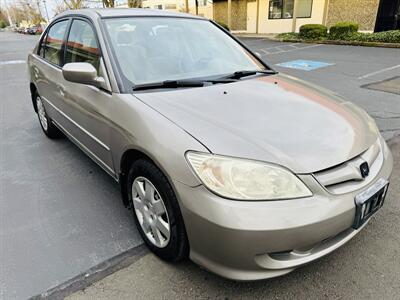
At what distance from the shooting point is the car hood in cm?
174

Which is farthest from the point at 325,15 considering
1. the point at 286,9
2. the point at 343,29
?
the point at 286,9

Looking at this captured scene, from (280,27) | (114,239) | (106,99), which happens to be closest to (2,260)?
(114,239)

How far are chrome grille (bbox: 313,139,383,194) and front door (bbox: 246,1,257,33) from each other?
73.3ft

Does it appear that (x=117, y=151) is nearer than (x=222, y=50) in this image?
Yes

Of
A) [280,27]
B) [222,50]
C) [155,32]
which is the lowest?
[280,27]

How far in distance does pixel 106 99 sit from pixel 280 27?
66.8 ft

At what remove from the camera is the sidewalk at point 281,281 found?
6.34ft

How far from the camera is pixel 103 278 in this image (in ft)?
6.88

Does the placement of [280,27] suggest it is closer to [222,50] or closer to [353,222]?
[222,50]

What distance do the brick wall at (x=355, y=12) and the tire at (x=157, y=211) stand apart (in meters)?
17.6

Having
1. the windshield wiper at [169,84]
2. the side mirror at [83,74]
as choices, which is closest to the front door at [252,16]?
the windshield wiper at [169,84]

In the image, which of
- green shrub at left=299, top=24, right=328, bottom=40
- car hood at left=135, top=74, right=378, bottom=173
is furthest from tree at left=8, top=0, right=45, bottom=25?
car hood at left=135, top=74, right=378, bottom=173

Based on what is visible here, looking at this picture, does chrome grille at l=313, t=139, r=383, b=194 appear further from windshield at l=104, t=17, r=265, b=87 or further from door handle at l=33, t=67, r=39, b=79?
door handle at l=33, t=67, r=39, b=79

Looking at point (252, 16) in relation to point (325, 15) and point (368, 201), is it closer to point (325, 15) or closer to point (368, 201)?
point (325, 15)
